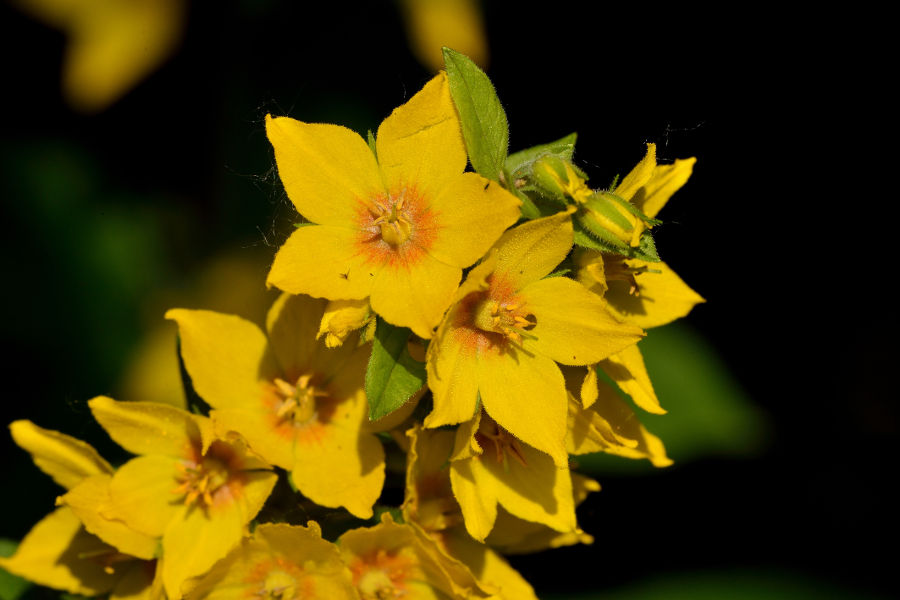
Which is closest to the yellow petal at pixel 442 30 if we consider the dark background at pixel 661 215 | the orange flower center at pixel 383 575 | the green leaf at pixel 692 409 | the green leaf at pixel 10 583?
the dark background at pixel 661 215

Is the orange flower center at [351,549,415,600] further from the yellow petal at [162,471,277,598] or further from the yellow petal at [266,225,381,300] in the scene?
the yellow petal at [266,225,381,300]

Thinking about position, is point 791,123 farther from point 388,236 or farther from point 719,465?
point 388,236

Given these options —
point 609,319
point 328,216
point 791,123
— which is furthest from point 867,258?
point 328,216

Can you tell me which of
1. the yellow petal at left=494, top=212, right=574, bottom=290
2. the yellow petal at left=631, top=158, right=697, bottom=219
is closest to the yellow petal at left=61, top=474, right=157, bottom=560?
the yellow petal at left=494, top=212, right=574, bottom=290

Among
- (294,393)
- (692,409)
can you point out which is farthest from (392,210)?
(692,409)

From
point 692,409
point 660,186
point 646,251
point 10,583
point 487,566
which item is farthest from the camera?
point 692,409

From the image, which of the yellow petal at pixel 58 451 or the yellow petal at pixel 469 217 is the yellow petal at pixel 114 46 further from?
the yellow petal at pixel 469 217

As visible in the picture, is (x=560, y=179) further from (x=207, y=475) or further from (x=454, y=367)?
(x=207, y=475)
